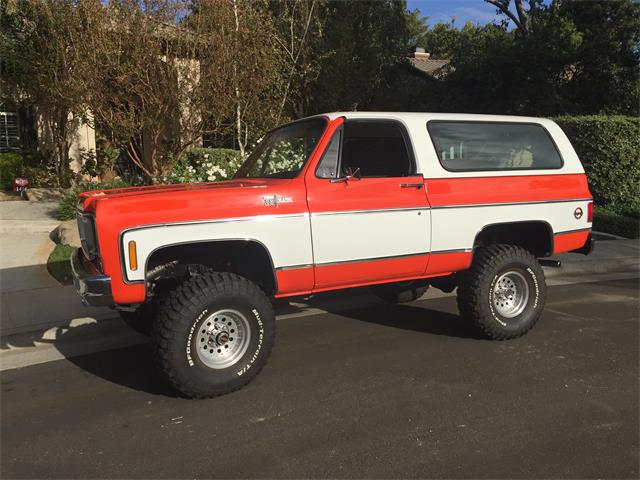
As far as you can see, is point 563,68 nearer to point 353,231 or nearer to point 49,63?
point 49,63

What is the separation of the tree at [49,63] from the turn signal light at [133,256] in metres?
7.46

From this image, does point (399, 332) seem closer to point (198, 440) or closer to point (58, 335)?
point (198, 440)

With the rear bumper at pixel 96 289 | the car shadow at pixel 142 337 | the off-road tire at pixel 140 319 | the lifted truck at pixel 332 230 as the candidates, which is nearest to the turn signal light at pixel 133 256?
the lifted truck at pixel 332 230

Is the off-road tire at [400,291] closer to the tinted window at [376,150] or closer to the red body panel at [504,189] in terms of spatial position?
the red body panel at [504,189]

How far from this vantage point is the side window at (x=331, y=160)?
14.1 ft

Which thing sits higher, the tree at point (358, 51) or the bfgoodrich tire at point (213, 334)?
the tree at point (358, 51)

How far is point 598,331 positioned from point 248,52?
7904 millimetres

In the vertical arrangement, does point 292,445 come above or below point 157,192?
below

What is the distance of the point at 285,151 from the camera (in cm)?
496

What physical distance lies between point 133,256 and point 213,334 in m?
0.82

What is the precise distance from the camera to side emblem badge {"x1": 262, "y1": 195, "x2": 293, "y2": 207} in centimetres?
401

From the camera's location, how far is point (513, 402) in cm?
383

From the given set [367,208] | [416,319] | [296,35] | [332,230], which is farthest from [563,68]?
Result: [332,230]

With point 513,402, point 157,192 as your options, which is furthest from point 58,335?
point 513,402
